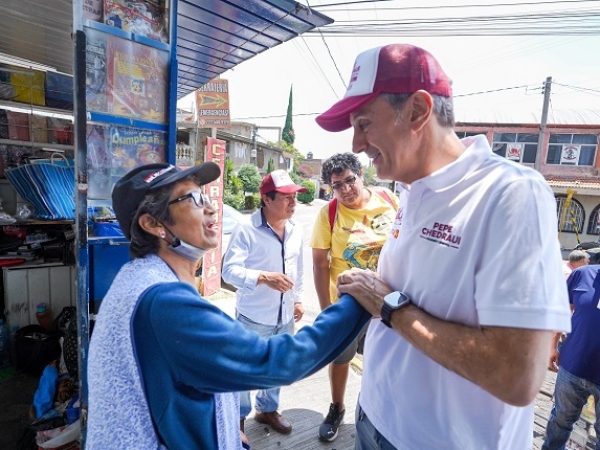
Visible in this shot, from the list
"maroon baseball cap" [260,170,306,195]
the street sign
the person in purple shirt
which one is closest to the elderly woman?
"maroon baseball cap" [260,170,306,195]

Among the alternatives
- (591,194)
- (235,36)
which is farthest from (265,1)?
(591,194)

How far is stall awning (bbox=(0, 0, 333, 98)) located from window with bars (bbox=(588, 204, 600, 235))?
21.1m

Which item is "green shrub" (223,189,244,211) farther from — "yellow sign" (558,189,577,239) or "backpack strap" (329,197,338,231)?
"backpack strap" (329,197,338,231)

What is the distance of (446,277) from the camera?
1.06 meters

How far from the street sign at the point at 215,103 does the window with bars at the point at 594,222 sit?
19800mm

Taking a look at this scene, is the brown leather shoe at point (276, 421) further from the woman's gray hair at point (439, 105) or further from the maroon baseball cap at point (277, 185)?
the woman's gray hair at point (439, 105)

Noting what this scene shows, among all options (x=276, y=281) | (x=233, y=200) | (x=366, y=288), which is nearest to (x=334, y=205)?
(x=276, y=281)

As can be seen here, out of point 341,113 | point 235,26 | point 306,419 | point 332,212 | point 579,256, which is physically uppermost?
point 235,26

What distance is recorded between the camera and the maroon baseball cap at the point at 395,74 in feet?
3.56

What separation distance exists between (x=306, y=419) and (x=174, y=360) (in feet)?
7.99

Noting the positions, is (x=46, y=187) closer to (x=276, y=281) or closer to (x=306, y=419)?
(x=276, y=281)

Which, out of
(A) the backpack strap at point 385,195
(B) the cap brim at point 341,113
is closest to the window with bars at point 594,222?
(A) the backpack strap at point 385,195

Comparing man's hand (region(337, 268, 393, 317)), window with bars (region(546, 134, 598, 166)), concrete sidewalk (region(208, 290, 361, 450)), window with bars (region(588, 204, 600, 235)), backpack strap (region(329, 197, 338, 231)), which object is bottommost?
concrete sidewalk (region(208, 290, 361, 450))

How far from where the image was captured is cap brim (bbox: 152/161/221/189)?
1.35 metres
